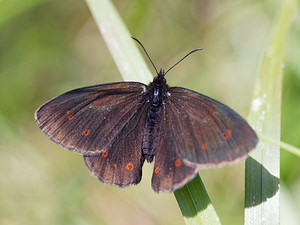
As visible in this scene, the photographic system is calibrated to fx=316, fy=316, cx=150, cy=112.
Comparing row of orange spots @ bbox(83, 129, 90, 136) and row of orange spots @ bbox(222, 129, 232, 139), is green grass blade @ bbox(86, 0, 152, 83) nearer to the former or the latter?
row of orange spots @ bbox(83, 129, 90, 136)

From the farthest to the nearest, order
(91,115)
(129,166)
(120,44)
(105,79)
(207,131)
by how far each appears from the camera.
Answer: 1. (105,79)
2. (120,44)
3. (91,115)
4. (129,166)
5. (207,131)

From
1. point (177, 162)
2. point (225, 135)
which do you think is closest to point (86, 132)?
point (177, 162)

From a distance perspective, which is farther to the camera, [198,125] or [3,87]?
[3,87]

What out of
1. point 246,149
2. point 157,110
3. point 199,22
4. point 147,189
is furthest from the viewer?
point 199,22

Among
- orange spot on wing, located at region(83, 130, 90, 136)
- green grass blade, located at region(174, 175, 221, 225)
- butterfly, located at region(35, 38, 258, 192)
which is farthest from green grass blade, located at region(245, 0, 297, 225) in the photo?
orange spot on wing, located at region(83, 130, 90, 136)

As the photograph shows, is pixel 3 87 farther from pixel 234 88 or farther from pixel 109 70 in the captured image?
pixel 234 88

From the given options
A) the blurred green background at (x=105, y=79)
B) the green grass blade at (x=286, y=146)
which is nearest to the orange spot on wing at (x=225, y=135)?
the green grass blade at (x=286, y=146)

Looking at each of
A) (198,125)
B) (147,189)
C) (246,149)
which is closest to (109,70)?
(147,189)

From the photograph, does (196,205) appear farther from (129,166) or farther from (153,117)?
(153,117)
